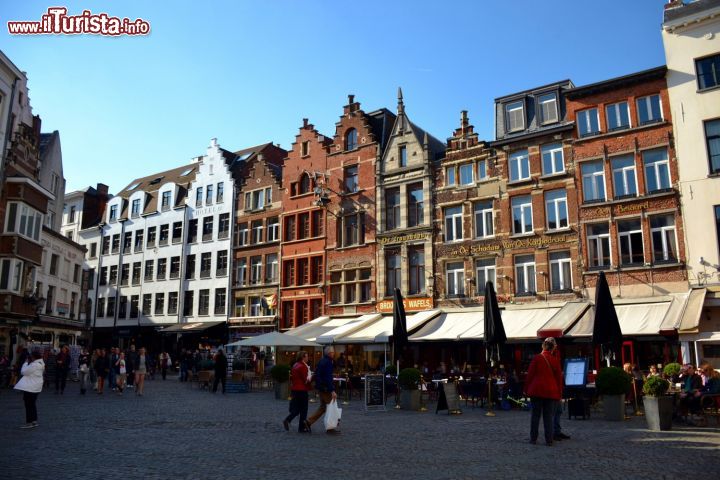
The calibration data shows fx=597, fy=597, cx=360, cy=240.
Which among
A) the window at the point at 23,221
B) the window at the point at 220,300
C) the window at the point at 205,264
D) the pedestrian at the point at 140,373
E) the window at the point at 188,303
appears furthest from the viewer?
the window at the point at 188,303

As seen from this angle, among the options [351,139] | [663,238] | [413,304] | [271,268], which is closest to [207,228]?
[271,268]

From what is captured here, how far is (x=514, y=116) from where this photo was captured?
2869 centimetres

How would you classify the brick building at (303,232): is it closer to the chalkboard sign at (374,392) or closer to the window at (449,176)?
the window at (449,176)

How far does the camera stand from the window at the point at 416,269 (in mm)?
30672

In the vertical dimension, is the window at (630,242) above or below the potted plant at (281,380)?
above

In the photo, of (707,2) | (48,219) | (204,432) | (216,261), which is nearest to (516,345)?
(707,2)

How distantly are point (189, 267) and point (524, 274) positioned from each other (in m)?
26.1

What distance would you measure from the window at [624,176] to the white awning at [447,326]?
7.99 metres

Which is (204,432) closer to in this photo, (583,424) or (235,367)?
(583,424)

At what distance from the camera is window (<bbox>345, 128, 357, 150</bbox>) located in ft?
116

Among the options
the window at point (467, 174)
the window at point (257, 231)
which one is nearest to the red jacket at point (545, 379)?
the window at point (467, 174)

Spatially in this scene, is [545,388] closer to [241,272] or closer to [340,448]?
[340,448]

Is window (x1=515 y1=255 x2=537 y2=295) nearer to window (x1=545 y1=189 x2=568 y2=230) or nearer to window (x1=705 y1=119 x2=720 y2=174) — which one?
window (x1=545 y1=189 x2=568 y2=230)

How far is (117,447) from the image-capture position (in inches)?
385
